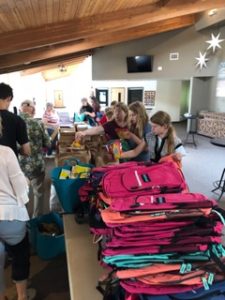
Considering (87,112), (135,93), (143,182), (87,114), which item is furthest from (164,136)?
(135,93)

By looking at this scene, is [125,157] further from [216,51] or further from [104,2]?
[216,51]

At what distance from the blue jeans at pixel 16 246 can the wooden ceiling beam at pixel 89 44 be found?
613cm

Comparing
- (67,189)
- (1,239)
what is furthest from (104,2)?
(1,239)

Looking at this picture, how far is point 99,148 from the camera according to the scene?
2.77 metres


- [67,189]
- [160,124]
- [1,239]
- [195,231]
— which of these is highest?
[160,124]

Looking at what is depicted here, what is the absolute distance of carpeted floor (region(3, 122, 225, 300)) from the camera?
210cm

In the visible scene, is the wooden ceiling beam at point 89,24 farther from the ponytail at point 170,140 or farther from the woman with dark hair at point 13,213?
the woman with dark hair at point 13,213

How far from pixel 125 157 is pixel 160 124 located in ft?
1.35

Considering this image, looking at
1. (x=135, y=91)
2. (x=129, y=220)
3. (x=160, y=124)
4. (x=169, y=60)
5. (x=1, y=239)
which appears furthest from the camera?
(x=135, y=91)

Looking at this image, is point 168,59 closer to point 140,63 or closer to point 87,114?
point 140,63

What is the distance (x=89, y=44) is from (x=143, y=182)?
7.14 m

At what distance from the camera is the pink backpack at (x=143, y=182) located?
1.21 metres

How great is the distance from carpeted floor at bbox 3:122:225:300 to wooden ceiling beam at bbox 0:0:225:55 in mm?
2298

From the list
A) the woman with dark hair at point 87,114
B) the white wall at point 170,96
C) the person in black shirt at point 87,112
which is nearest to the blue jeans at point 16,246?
the woman with dark hair at point 87,114
